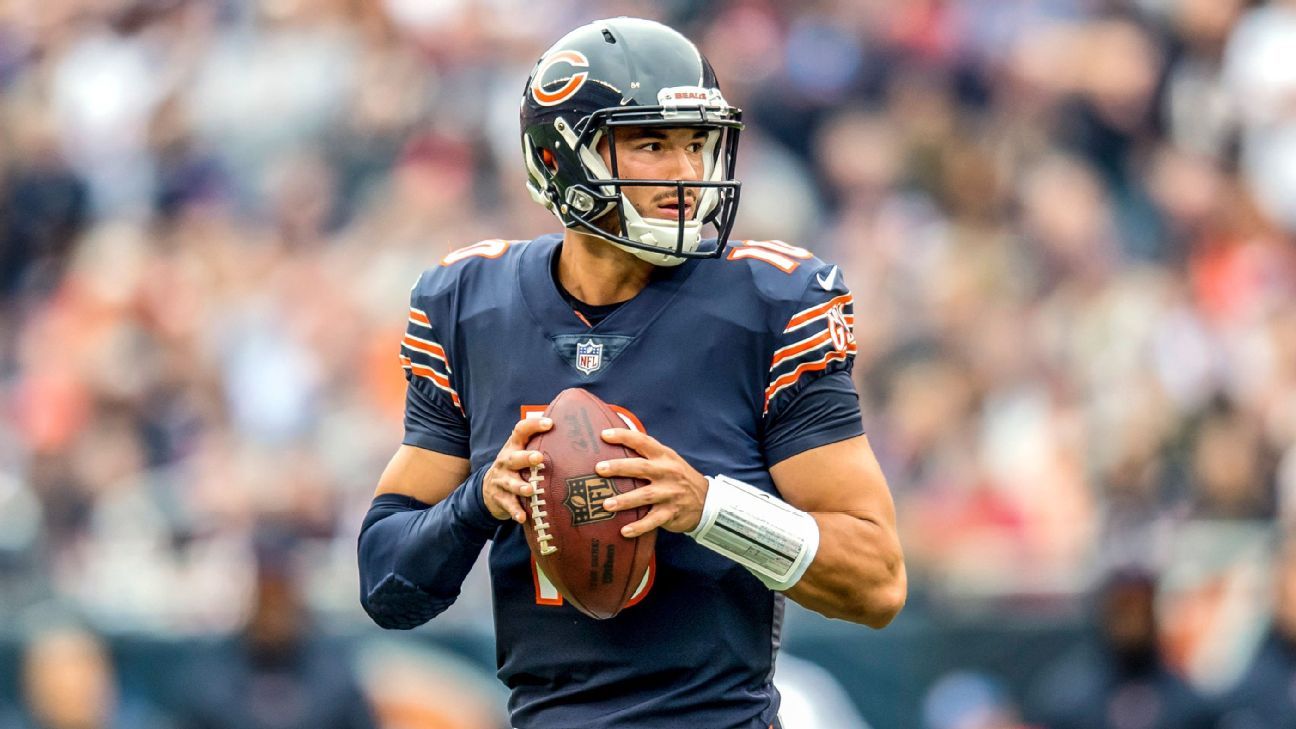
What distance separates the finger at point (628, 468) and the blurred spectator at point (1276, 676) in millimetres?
3795

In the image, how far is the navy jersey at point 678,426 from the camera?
11.9 feet

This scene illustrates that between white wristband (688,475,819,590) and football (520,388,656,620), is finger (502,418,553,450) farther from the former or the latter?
white wristband (688,475,819,590)

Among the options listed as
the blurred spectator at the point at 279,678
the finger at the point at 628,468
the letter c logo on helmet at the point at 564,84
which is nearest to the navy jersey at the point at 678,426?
the finger at the point at 628,468

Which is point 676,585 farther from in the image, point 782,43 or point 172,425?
point 782,43

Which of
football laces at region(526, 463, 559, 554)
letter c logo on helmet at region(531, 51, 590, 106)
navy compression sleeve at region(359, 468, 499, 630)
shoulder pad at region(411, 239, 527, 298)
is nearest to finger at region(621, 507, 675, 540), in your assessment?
football laces at region(526, 463, 559, 554)

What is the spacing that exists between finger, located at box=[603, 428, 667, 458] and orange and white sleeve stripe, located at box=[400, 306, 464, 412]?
56cm

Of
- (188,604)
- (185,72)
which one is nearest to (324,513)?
(188,604)

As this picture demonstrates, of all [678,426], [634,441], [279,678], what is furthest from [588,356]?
[279,678]

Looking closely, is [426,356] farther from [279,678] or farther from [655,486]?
[279,678]

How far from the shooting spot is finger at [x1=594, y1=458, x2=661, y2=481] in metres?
3.39

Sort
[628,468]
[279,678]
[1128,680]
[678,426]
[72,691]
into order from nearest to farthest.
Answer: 1. [628,468]
2. [678,426]
3. [1128,680]
4. [279,678]
5. [72,691]

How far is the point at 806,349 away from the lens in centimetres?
365

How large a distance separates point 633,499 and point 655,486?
5 cm

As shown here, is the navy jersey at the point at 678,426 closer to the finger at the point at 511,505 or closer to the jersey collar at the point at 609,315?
the jersey collar at the point at 609,315
